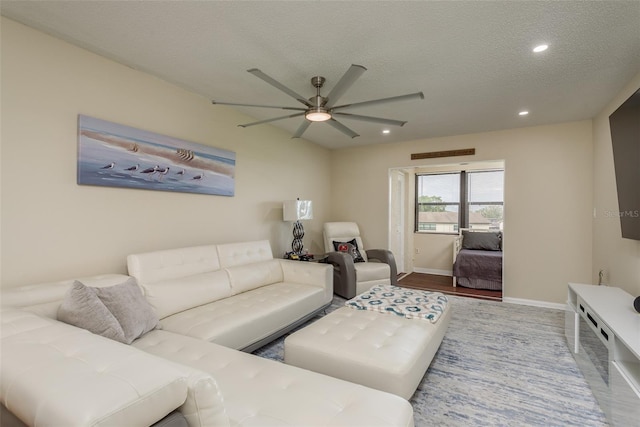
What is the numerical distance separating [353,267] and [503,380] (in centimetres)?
222

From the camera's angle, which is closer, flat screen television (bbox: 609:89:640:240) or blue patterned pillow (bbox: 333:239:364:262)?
flat screen television (bbox: 609:89:640:240)

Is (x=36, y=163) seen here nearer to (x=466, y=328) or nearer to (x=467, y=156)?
(x=466, y=328)

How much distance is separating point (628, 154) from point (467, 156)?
2.17m

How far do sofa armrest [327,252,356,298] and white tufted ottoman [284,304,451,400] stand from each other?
1.63 m

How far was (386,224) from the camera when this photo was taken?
17.6 ft

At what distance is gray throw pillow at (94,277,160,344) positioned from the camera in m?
1.89

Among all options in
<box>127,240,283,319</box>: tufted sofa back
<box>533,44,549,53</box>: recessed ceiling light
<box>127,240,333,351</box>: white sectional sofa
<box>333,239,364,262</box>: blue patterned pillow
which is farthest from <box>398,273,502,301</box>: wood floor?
<box>533,44,549,53</box>: recessed ceiling light

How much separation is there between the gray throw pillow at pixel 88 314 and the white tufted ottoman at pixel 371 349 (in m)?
1.08

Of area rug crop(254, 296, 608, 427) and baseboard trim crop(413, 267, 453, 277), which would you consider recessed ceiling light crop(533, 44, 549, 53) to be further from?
baseboard trim crop(413, 267, 453, 277)

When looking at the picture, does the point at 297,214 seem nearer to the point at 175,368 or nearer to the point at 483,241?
the point at 175,368

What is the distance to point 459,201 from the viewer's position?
6.28 m

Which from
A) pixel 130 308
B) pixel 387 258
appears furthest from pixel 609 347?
pixel 130 308

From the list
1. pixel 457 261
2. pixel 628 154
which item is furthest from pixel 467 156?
pixel 628 154

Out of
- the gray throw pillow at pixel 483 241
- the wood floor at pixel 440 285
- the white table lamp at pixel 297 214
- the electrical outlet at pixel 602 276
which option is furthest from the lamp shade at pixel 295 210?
→ the electrical outlet at pixel 602 276
